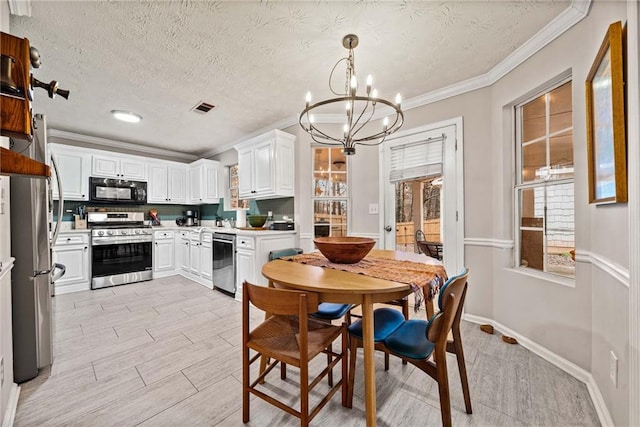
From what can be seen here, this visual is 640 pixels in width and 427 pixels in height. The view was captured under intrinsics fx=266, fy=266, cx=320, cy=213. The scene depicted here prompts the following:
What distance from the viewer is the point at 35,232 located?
185 cm

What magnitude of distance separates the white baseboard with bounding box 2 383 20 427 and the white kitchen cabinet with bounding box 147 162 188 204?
381 centimetres

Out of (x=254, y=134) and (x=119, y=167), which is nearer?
(x=254, y=134)

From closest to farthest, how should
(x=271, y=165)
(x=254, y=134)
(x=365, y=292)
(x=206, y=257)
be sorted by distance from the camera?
(x=365, y=292) < (x=271, y=165) < (x=206, y=257) < (x=254, y=134)

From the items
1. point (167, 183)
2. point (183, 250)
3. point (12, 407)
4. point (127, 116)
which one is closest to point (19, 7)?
point (127, 116)

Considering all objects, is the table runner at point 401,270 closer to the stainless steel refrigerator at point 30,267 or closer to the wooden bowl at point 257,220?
the stainless steel refrigerator at point 30,267

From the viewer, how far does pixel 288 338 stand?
56.9 inches

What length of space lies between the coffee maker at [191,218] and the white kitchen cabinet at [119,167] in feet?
3.45

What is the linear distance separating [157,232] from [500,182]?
512 centimetres

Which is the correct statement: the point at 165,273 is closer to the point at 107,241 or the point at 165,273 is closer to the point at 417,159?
the point at 107,241

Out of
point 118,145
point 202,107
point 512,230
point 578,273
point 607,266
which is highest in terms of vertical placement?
point 202,107

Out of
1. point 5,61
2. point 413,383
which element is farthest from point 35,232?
point 413,383

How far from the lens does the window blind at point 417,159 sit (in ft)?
9.77

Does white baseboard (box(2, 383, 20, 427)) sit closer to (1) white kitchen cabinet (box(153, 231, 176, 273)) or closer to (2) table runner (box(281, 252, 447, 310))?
(2) table runner (box(281, 252, 447, 310))

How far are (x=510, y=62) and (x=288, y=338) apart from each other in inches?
113
